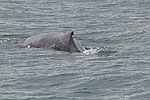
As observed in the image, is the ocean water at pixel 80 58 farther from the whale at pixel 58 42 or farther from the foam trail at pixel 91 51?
the whale at pixel 58 42

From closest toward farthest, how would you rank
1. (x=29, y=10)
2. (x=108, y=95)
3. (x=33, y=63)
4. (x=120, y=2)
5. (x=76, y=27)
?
(x=108, y=95) < (x=33, y=63) < (x=76, y=27) < (x=29, y=10) < (x=120, y=2)

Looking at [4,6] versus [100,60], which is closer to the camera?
[100,60]

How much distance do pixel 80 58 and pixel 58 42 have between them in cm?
182

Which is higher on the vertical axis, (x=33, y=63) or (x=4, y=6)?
(x=4, y=6)

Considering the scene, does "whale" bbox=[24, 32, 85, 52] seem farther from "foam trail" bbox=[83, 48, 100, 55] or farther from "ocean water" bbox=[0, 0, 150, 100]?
"ocean water" bbox=[0, 0, 150, 100]

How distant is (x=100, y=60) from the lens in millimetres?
20469

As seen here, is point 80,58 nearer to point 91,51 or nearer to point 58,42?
point 91,51

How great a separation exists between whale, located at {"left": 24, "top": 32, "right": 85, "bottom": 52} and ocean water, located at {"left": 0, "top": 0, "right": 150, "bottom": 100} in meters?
0.38

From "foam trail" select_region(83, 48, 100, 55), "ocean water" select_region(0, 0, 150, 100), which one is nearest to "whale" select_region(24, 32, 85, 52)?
"foam trail" select_region(83, 48, 100, 55)

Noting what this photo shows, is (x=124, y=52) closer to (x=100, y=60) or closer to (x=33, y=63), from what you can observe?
(x=100, y=60)

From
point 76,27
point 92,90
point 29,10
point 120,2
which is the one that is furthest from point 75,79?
point 120,2

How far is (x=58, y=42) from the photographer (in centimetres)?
2217

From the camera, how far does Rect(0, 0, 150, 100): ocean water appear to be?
16828mm

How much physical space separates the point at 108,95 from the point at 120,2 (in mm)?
21961
